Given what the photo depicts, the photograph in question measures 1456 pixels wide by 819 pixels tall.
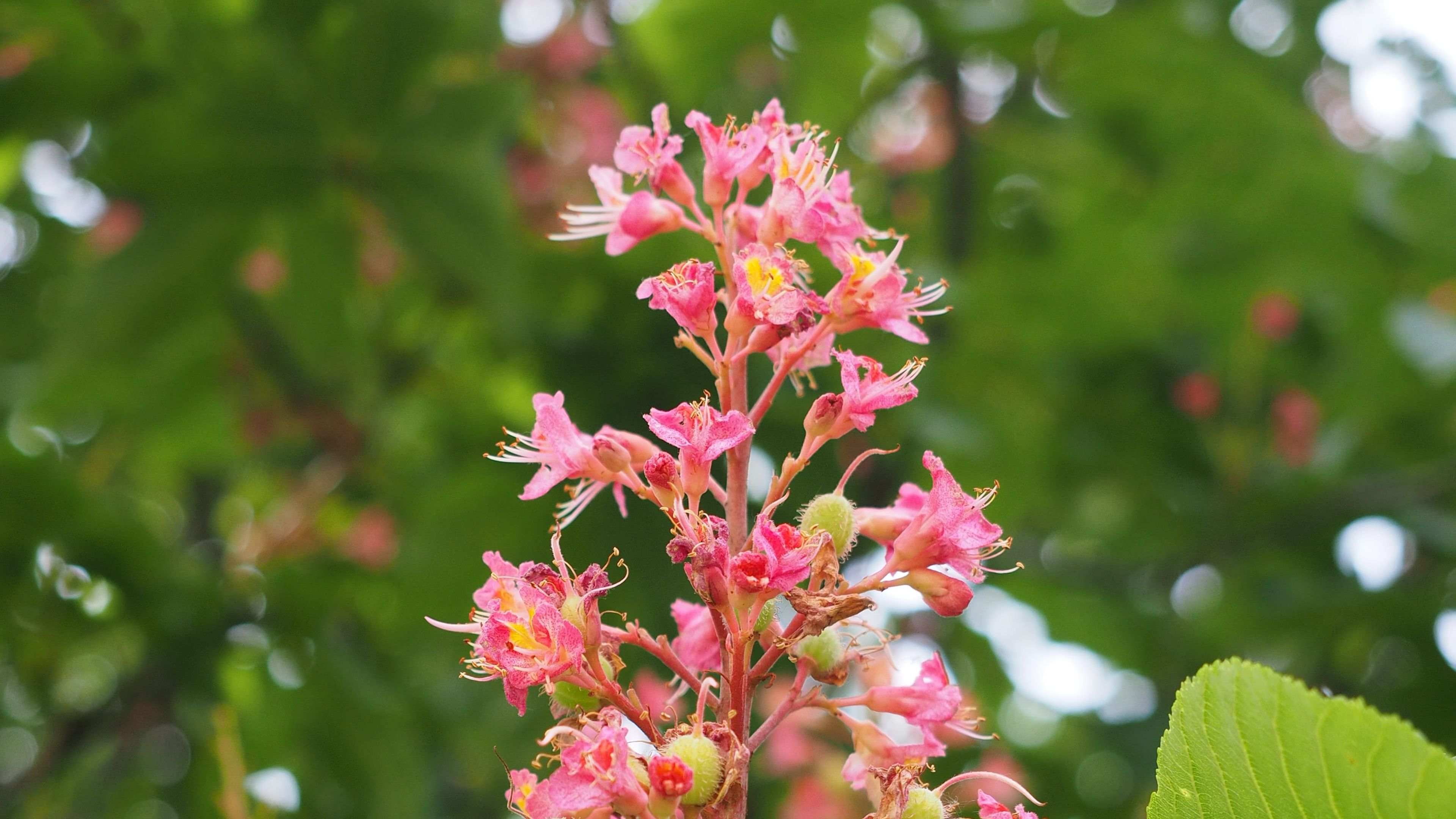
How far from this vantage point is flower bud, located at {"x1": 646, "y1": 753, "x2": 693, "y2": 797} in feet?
3.61

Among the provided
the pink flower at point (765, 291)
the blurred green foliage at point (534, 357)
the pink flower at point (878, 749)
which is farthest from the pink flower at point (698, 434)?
the blurred green foliage at point (534, 357)

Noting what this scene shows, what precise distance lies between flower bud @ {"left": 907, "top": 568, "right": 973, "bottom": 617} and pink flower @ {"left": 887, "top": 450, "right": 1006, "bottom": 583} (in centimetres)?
1

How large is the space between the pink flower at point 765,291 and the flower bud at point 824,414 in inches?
4.1

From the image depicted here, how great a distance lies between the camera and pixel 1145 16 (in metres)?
3.83

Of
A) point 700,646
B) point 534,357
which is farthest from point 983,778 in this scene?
point 534,357

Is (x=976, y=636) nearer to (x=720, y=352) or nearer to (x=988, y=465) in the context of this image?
(x=988, y=465)

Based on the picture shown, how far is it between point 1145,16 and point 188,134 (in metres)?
3.06

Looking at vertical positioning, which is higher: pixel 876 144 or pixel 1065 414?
pixel 876 144

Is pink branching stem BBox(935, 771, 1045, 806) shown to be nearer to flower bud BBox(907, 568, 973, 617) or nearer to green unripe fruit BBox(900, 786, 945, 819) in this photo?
green unripe fruit BBox(900, 786, 945, 819)

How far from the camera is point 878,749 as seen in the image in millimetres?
1370

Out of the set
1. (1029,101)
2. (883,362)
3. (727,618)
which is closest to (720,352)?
(727,618)

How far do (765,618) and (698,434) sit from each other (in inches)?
8.3

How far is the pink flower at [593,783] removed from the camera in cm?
111

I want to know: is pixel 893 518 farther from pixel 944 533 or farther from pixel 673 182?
pixel 673 182
